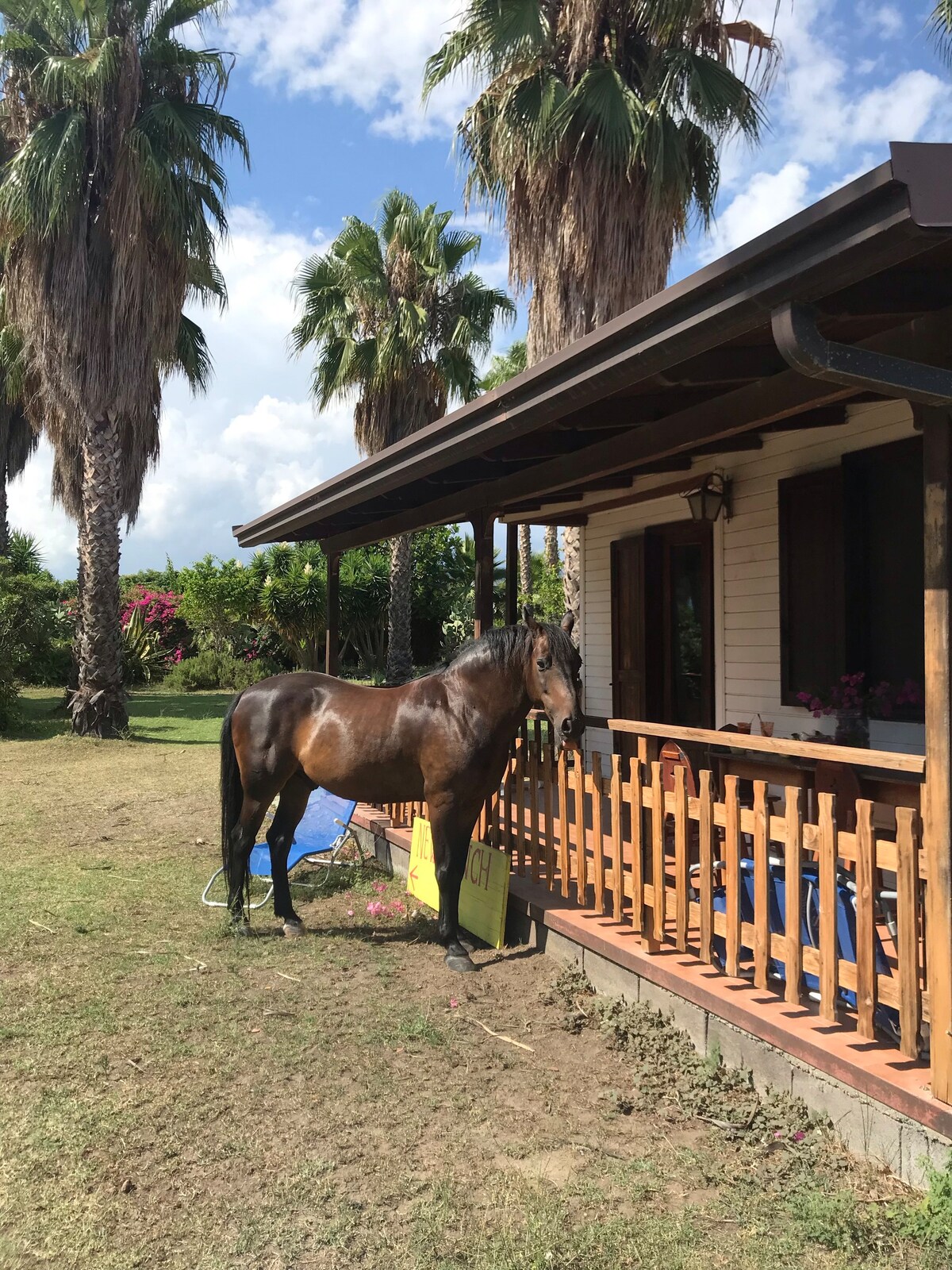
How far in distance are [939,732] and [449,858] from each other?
292 centimetres

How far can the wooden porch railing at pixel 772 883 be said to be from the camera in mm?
3006

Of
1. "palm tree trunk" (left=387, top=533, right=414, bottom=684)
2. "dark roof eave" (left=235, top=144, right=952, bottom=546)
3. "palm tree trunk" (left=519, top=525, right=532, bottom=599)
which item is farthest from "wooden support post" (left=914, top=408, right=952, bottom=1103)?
"palm tree trunk" (left=519, top=525, right=532, bottom=599)

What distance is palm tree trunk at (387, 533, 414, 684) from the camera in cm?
1884

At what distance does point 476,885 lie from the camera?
17.8 ft

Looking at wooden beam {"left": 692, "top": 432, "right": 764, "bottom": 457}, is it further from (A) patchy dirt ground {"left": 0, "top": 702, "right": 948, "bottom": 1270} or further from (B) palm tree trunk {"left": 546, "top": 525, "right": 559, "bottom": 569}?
(B) palm tree trunk {"left": 546, "top": 525, "right": 559, "bottom": 569}

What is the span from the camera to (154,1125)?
10.6ft

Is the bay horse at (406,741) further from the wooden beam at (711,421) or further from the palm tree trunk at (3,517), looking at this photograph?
the palm tree trunk at (3,517)

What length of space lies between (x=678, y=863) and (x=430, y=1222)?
1.78 metres

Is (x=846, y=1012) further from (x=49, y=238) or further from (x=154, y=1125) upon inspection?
(x=49, y=238)

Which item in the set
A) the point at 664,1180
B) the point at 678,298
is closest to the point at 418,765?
the point at 664,1180

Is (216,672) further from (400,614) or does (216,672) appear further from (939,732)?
(939,732)

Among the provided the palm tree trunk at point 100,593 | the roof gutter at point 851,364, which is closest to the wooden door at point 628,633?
the roof gutter at point 851,364

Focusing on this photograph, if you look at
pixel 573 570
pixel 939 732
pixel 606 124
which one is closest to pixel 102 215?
pixel 606 124

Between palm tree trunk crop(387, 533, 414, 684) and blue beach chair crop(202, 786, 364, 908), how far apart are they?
37.3 feet
